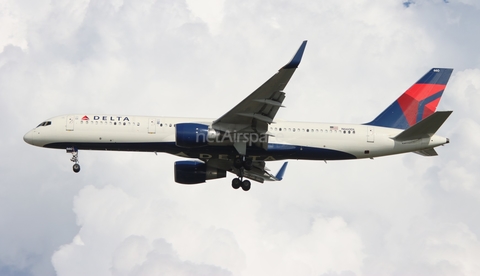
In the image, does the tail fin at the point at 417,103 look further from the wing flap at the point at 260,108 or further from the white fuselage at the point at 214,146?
the wing flap at the point at 260,108

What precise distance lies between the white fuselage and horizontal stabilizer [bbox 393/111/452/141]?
388 millimetres

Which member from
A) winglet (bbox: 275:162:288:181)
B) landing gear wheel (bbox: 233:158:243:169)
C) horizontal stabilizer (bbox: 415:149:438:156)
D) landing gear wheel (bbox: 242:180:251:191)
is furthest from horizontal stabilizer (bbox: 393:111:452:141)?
winglet (bbox: 275:162:288:181)

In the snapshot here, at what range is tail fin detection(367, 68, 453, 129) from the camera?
2355 inches

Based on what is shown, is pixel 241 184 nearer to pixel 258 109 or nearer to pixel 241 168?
pixel 241 168

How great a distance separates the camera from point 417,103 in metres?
61.0

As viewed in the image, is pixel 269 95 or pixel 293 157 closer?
pixel 269 95

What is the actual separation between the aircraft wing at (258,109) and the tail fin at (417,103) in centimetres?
966

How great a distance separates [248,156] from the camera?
5684 cm

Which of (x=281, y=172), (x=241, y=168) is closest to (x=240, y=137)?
(x=241, y=168)

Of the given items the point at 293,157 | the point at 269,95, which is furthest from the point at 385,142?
the point at 269,95

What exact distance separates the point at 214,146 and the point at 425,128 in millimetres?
13896

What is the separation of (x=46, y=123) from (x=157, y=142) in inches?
309

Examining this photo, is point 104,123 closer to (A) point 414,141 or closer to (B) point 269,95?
(B) point 269,95

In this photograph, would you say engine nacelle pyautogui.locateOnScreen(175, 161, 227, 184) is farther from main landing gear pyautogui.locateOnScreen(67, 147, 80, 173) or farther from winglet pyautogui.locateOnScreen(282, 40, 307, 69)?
winglet pyautogui.locateOnScreen(282, 40, 307, 69)
